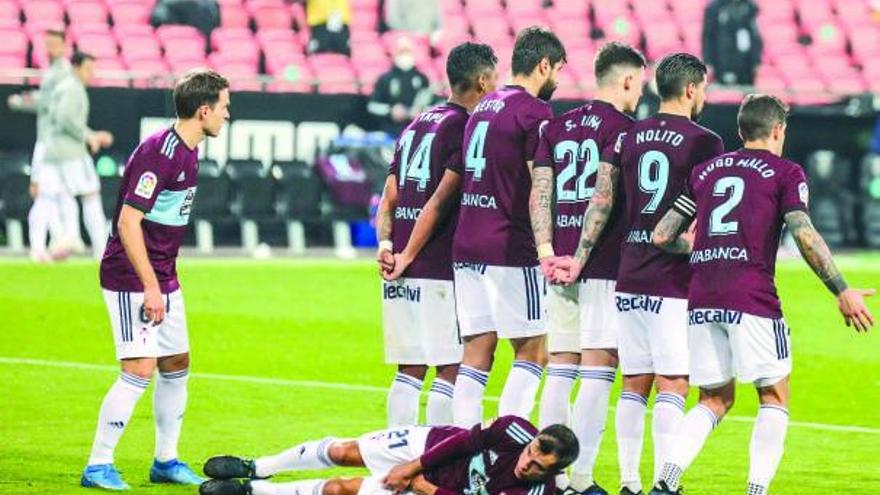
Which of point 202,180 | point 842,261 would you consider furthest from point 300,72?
point 842,261

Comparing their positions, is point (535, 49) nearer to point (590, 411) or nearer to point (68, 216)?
point (590, 411)

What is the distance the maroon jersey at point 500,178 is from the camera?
33.1 feet

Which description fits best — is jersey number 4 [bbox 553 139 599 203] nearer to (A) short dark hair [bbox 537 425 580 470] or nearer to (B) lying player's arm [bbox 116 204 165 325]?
(A) short dark hair [bbox 537 425 580 470]

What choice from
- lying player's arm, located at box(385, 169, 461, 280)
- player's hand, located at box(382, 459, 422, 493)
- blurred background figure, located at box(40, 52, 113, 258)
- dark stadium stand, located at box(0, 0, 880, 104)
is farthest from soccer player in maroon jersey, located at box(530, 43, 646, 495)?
dark stadium stand, located at box(0, 0, 880, 104)

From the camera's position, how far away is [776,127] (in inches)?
366

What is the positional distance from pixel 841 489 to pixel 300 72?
15118 millimetres

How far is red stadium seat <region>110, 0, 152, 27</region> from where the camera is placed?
25.0m

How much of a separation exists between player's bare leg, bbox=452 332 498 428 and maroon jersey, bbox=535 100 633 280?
673mm

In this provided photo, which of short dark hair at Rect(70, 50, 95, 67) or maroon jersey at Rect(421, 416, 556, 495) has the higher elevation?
short dark hair at Rect(70, 50, 95, 67)

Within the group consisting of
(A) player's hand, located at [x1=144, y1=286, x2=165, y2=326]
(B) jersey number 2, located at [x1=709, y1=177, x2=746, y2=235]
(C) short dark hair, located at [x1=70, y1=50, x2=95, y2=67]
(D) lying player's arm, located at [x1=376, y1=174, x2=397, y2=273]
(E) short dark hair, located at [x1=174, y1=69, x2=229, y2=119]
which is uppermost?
(E) short dark hair, located at [x1=174, y1=69, x2=229, y2=119]

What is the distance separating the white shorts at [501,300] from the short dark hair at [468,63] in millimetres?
943

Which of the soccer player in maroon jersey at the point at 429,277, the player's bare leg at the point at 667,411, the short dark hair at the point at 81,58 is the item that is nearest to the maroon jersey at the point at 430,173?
the soccer player in maroon jersey at the point at 429,277

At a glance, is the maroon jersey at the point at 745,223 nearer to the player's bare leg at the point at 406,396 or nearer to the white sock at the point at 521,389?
the white sock at the point at 521,389

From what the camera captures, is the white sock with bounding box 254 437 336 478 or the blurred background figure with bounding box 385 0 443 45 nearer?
the white sock with bounding box 254 437 336 478
